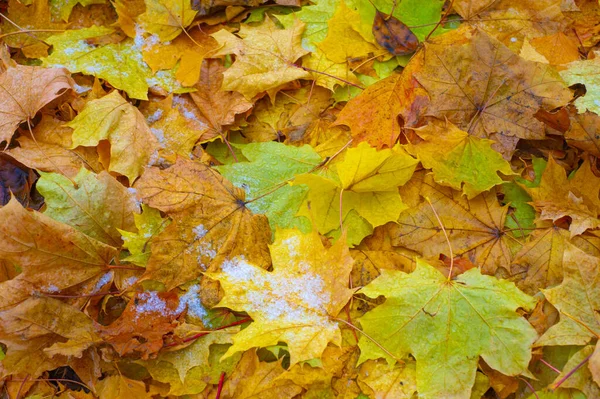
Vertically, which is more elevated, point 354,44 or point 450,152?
point 354,44

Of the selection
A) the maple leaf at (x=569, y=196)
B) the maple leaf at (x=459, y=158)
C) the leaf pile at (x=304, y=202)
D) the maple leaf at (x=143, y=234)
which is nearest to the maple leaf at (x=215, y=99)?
the leaf pile at (x=304, y=202)

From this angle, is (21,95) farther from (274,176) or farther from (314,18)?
(314,18)

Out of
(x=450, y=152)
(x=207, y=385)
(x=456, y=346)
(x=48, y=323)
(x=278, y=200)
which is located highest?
(x=450, y=152)

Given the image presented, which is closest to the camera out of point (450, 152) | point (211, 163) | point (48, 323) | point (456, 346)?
point (456, 346)

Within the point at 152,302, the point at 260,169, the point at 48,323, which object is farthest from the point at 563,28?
the point at 48,323

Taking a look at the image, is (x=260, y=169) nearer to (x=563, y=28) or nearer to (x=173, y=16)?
(x=173, y=16)

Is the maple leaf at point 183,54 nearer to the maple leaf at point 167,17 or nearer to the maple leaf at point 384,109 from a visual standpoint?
the maple leaf at point 167,17

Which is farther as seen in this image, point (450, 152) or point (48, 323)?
point (450, 152)

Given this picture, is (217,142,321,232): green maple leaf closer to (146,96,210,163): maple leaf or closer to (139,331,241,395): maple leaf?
(146,96,210,163): maple leaf
